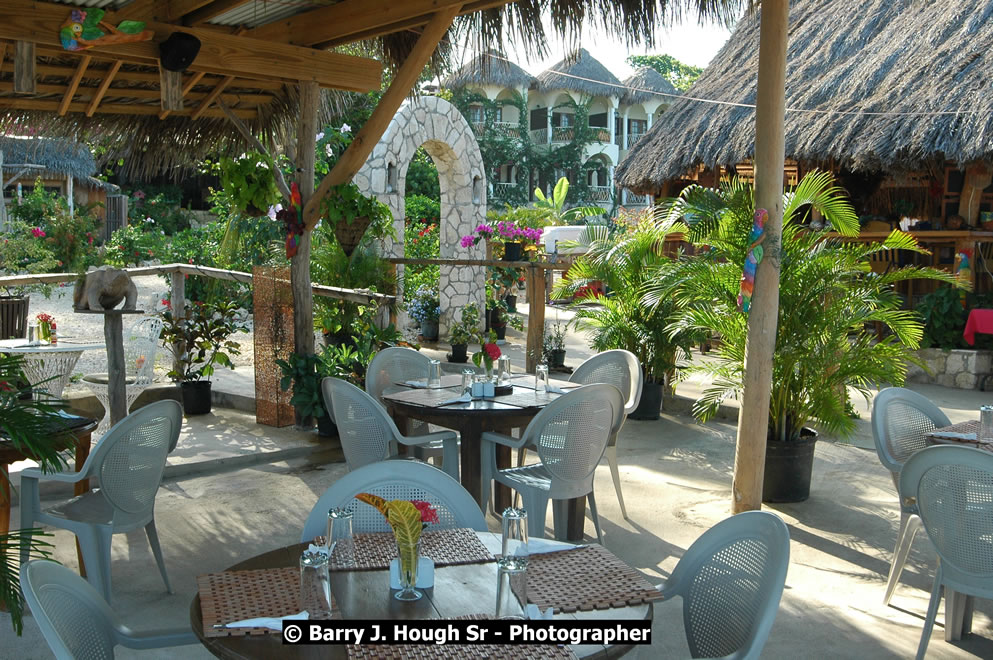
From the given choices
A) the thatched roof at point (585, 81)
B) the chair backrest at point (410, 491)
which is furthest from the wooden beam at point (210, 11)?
the thatched roof at point (585, 81)

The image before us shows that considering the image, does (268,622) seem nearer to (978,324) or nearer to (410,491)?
(410,491)

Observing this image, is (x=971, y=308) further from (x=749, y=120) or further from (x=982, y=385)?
(x=749, y=120)

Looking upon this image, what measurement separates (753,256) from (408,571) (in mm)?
3027

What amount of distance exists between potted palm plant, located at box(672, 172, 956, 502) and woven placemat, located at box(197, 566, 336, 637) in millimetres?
3304

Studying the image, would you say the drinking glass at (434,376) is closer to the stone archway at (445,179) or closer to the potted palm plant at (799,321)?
the potted palm plant at (799,321)

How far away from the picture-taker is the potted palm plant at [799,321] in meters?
5.12

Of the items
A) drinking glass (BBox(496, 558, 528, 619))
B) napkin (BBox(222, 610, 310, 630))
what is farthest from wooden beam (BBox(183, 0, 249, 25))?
drinking glass (BBox(496, 558, 528, 619))

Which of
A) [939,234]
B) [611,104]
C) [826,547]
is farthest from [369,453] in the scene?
[611,104]

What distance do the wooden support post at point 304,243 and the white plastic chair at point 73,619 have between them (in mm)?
4361

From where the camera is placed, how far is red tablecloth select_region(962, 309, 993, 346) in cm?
911

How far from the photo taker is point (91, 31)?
499cm

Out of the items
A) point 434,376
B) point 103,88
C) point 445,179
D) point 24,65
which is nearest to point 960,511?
point 434,376

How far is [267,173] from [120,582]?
3174mm

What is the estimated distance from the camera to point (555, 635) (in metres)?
2.11
